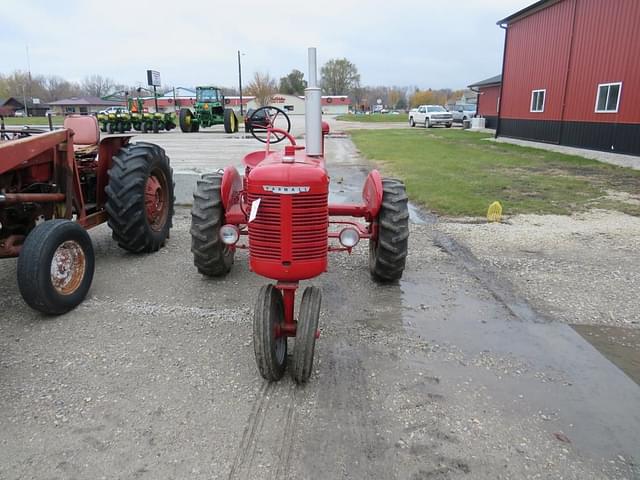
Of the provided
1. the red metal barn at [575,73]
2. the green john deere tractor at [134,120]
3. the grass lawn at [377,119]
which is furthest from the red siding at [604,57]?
the grass lawn at [377,119]

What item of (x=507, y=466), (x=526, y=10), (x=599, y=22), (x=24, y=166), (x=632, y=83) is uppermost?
(x=526, y=10)

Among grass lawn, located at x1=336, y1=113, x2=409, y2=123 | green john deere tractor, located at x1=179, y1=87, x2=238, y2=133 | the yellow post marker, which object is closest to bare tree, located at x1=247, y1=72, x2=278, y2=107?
grass lawn, located at x1=336, y1=113, x2=409, y2=123

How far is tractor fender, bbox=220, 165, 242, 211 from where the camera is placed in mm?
4336

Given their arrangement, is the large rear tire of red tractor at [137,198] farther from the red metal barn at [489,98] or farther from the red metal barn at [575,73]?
the red metal barn at [489,98]

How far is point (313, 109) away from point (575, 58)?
1671 cm

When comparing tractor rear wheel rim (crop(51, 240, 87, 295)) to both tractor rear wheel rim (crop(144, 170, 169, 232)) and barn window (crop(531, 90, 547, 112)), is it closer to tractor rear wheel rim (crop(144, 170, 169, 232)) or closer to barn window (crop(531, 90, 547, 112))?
tractor rear wheel rim (crop(144, 170, 169, 232))

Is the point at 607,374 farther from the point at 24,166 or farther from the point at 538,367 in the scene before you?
the point at 24,166

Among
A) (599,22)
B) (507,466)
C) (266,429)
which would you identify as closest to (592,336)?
(507,466)

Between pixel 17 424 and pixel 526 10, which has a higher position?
pixel 526 10

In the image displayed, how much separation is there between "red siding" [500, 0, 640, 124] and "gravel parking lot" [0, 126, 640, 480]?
1332 cm

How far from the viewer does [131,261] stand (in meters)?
5.34

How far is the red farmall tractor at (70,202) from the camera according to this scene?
3.74 metres

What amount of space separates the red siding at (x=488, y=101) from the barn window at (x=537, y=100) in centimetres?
1251

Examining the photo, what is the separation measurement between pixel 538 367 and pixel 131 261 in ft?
13.3
